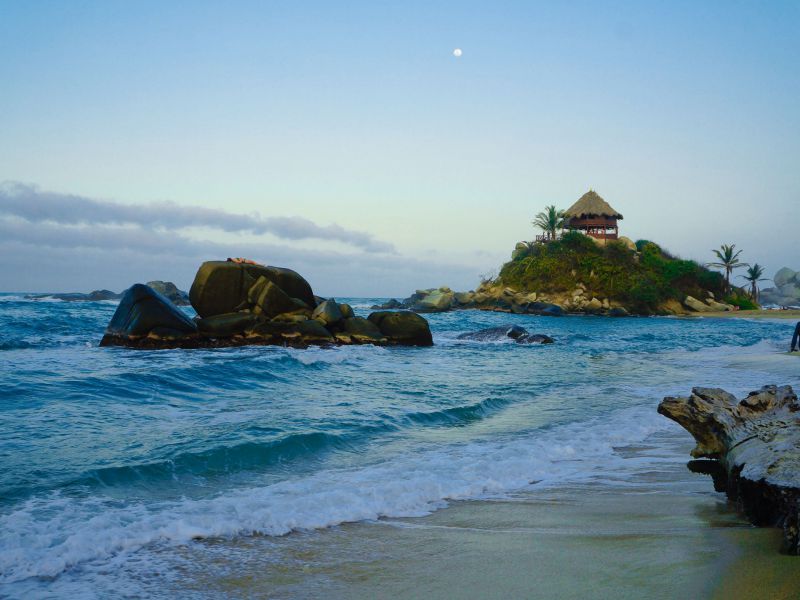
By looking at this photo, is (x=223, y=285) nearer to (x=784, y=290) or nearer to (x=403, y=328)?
(x=403, y=328)

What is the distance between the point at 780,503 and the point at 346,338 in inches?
850

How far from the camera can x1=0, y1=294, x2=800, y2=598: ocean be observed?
4098mm

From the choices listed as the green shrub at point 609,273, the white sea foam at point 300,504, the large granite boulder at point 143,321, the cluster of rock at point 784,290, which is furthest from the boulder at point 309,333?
the cluster of rock at point 784,290

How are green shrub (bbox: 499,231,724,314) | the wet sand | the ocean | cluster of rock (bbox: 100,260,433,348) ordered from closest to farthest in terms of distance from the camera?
the wet sand
the ocean
cluster of rock (bbox: 100,260,433,348)
green shrub (bbox: 499,231,724,314)

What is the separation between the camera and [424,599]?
3484mm

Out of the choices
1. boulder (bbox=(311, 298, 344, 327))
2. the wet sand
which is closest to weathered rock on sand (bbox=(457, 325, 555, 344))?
boulder (bbox=(311, 298, 344, 327))

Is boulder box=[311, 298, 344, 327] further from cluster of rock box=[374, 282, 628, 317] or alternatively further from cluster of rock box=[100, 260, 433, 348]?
cluster of rock box=[374, 282, 628, 317]

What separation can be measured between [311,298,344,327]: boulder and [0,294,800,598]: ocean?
9.73 meters

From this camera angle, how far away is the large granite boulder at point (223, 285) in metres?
24.0

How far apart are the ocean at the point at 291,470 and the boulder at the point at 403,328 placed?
33.9 ft

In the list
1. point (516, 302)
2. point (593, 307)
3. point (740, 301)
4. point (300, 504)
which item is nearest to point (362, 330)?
point (300, 504)

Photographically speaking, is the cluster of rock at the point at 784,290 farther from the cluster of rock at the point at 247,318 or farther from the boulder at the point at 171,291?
the cluster of rock at the point at 247,318

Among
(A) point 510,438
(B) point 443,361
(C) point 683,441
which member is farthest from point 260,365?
(C) point 683,441

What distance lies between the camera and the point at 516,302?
6600 centimetres
